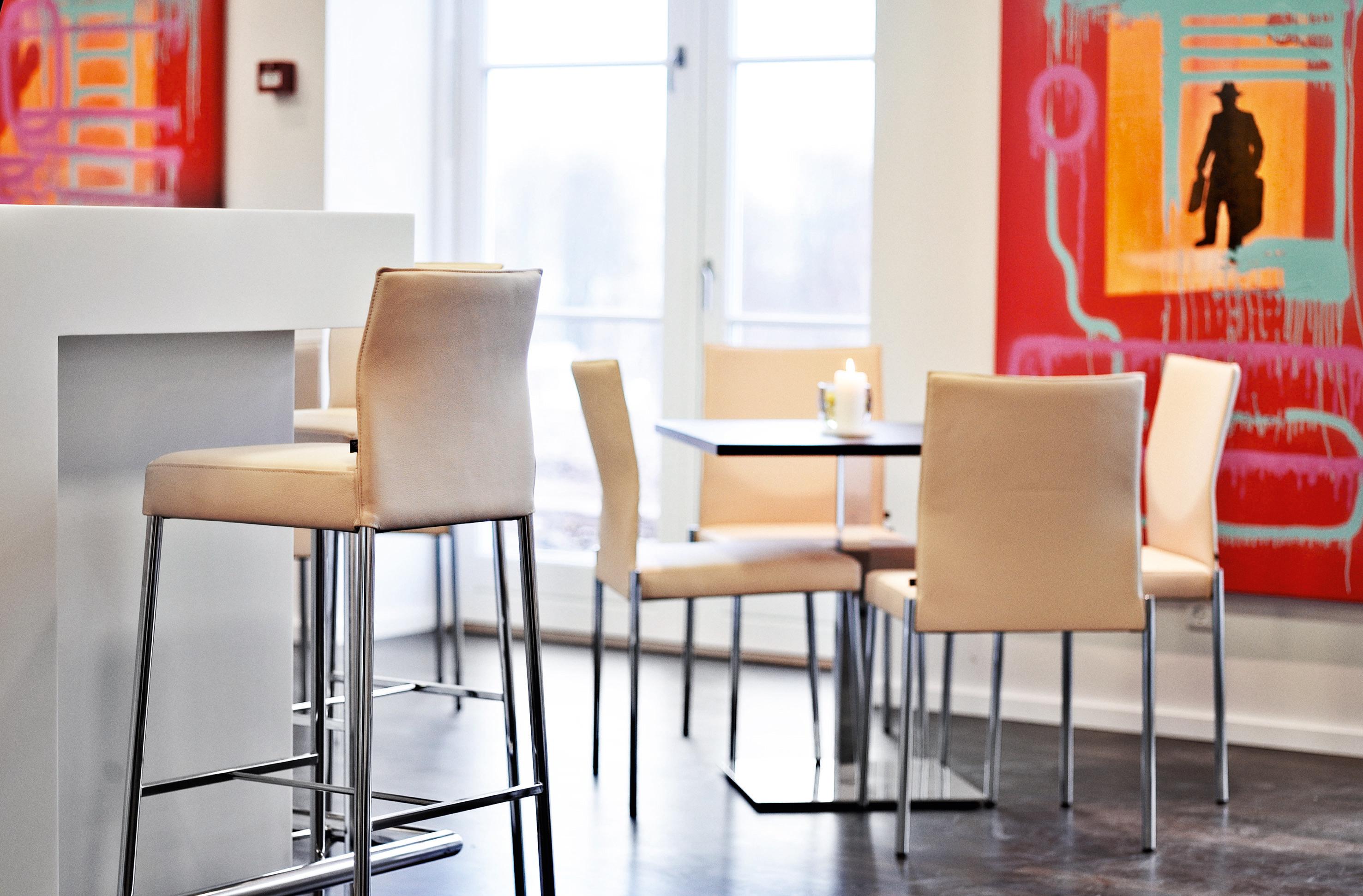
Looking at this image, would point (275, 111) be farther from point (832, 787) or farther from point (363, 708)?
point (363, 708)

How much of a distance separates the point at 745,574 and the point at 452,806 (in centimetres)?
137

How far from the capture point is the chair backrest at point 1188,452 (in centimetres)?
366

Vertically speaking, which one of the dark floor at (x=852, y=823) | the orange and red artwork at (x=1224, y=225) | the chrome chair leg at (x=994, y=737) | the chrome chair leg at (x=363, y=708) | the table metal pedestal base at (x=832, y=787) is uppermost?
the orange and red artwork at (x=1224, y=225)

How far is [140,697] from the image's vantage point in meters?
2.34

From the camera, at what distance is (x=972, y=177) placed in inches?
173

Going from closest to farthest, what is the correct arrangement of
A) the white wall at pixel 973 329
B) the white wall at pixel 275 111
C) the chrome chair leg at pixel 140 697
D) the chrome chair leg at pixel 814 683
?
the chrome chair leg at pixel 140 697 < the chrome chair leg at pixel 814 683 < the white wall at pixel 973 329 < the white wall at pixel 275 111

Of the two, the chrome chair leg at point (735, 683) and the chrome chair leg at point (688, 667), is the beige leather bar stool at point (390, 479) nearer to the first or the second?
the chrome chair leg at point (735, 683)

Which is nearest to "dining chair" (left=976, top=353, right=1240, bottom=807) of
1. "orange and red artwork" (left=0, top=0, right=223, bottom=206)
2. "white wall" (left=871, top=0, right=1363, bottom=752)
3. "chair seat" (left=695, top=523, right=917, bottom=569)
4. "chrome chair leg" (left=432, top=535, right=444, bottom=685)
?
"white wall" (left=871, top=0, right=1363, bottom=752)

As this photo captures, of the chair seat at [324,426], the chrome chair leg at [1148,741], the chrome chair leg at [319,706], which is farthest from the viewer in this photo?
the chair seat at [324,426]

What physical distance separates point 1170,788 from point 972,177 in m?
1.72

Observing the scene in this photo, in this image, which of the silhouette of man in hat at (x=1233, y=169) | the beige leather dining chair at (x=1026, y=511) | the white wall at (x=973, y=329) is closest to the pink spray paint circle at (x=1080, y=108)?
the white wall at (x=973, y=329)

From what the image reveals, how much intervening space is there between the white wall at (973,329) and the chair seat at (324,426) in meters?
1.62

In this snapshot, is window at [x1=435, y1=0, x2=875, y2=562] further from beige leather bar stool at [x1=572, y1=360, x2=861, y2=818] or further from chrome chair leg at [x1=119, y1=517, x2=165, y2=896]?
chrome chair leg at [x1=119, y1=517, x2=165, y2=896]

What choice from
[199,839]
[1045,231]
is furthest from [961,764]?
[199,839]
